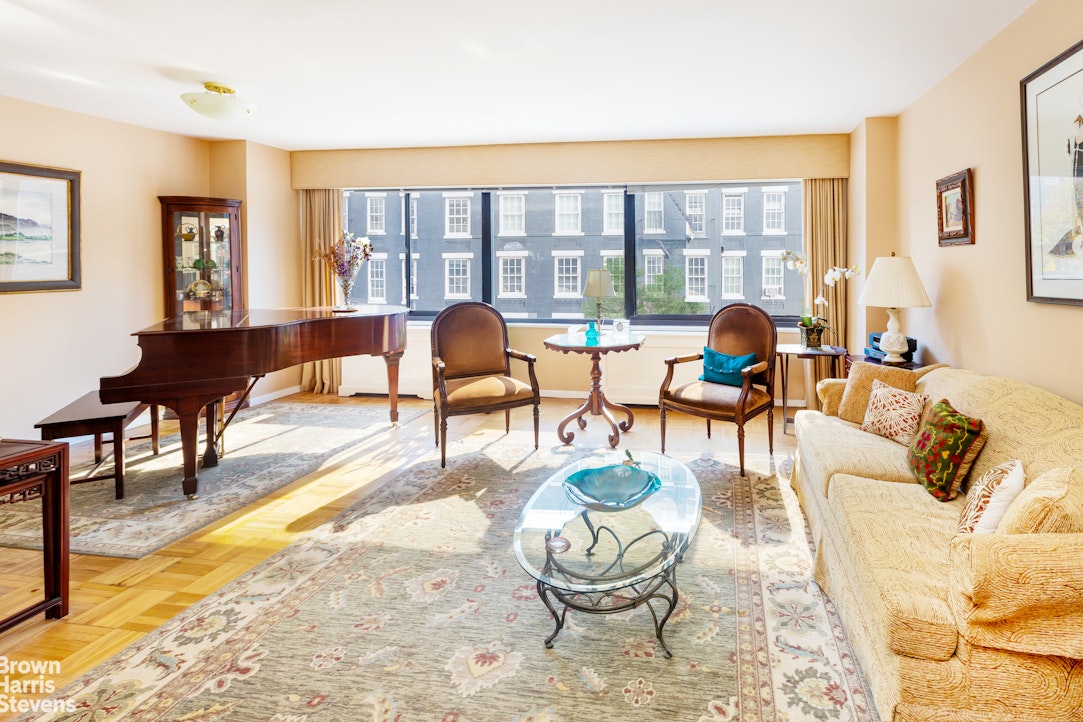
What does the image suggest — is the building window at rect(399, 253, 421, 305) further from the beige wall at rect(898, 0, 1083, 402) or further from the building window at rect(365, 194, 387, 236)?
the beige wall at rect(898, 0, 1083, 402)

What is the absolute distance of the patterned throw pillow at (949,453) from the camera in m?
2.66

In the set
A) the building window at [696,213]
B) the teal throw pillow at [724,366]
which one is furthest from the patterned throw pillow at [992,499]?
the building window at [696,213]

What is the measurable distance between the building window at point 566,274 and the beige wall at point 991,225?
10.3ft

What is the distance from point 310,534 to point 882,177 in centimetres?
486

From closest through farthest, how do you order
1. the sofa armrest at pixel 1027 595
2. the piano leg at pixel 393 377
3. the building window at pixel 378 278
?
the sofa armrest at pixel 1027 595 < the piano leg at pixel 393 377 < the building window at pixel 378 278

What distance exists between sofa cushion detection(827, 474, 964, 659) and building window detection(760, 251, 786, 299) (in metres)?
3.87

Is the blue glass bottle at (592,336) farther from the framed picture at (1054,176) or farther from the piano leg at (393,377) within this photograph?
the framed picture at (1054,176)

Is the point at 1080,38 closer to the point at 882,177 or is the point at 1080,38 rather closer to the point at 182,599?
the point at 882,177

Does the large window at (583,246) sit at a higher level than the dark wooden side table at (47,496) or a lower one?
higher

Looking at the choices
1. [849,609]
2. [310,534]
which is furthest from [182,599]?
[849,609]

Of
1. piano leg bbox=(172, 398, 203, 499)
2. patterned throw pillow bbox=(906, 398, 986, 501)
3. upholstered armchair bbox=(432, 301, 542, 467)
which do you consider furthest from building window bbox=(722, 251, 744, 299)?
piano leg bbox=(172, 398, 203, 499)

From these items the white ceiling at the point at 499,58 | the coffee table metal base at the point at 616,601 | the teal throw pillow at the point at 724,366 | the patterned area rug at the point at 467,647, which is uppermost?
the white ceiling at the point at 499,58

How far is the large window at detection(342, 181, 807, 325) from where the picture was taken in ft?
21.3

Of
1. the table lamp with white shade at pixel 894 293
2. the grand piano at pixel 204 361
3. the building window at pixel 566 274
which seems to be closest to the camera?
the grand piano at pixel 204 361
